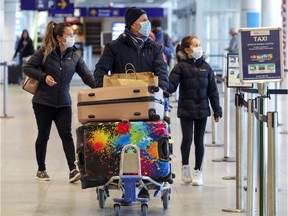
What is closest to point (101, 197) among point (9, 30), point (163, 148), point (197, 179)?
point (163, 148)

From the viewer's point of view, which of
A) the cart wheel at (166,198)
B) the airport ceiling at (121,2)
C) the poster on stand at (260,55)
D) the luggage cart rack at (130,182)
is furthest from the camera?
the airport ceiling at (121,2)

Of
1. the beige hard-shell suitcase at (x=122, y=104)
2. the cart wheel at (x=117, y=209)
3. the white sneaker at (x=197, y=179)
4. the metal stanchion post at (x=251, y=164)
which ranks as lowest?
the cart wheel at (x=117, y=209)

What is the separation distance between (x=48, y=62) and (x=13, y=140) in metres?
4.45

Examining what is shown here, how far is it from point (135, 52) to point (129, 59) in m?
0.09

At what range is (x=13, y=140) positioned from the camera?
1379cm

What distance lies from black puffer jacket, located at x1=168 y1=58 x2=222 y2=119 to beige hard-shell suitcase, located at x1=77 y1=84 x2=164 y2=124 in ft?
6.29

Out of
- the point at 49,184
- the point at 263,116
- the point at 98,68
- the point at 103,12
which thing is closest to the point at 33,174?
the point at 49,184

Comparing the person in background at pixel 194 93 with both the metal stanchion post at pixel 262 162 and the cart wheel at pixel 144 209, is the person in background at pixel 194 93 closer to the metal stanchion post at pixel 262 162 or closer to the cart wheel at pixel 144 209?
the cart wheel at pixel 144 209

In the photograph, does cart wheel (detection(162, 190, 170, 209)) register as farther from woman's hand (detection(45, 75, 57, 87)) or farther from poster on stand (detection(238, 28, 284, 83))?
poster on stand (detection(238, 28, 284, 83))

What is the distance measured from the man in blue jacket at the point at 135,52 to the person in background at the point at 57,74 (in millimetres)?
1369

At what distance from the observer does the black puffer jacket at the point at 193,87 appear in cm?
938

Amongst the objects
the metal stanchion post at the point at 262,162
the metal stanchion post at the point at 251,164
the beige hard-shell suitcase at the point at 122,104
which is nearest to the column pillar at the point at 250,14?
the beige hard-shell suitcase at the point at 122,104

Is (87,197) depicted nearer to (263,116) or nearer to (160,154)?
(160,154)

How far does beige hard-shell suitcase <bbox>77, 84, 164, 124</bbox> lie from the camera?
7.35 m
